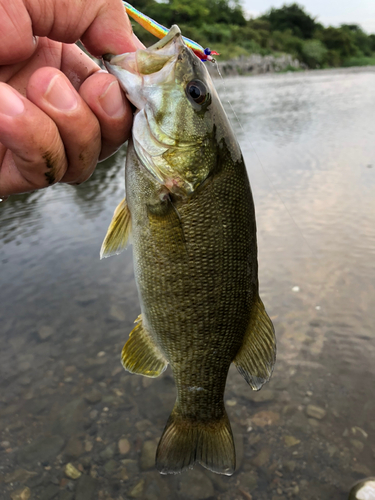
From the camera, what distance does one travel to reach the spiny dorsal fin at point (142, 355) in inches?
76.1

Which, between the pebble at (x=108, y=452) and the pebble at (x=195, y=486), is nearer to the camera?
the pebble at (x=195, y=486)

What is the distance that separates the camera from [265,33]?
6159 cm

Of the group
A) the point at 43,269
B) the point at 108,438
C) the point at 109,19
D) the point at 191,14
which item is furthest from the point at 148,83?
the point at 191,14

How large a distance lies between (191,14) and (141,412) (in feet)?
190

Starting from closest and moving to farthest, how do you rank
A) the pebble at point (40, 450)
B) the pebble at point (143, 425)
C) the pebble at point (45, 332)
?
the pebble at point (40, 450), the pebble at point (143, 425), the pebble at point (45, 332)

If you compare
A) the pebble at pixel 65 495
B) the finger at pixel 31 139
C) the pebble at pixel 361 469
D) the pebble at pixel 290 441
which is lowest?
the pebble at pixel 361 469

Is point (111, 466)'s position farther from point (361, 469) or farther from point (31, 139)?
point (31, 139)

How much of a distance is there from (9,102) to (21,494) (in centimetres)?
262

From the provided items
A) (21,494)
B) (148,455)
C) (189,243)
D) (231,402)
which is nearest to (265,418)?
(231,402)

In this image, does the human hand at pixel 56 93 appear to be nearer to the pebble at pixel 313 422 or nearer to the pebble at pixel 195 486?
the pebble at pixel 195 486

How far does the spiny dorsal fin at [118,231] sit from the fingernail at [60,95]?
469mm

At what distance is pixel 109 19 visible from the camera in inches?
60.8

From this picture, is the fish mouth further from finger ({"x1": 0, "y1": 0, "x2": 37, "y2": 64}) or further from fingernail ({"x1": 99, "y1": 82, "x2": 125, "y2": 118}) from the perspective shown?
finger ({"x1": 0, "y1": 0, "x2": 37, "y2": 64})

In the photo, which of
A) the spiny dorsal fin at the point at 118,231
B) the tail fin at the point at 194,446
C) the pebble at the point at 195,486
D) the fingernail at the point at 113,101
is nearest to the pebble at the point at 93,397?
the pebble at the point at 195,486
